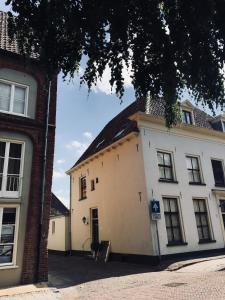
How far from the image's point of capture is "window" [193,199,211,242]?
15.9 meters

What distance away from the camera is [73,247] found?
21391 mm

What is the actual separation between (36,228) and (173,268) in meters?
6.07

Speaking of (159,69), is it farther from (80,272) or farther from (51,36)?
(80,272)

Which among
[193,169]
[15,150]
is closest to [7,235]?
[15,150]

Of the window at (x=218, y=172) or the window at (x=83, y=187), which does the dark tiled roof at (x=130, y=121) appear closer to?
the window at (x=83, y=187)

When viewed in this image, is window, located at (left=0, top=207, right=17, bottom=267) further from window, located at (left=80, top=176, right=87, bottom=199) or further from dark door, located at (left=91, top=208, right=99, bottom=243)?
window, located at (left=80, top=176, right=87, bottom=199)

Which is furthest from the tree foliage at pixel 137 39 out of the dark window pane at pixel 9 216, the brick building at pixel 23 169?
the dark window pane at pixel 9 216

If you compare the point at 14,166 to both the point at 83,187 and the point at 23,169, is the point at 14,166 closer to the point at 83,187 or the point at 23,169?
the point at 23,169

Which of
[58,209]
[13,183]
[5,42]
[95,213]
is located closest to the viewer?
[13,183]

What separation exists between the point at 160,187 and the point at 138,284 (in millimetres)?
6462

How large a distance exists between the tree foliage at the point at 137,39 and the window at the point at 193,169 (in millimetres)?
11732

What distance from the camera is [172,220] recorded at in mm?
15117

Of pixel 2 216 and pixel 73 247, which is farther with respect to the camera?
pixel 73 247

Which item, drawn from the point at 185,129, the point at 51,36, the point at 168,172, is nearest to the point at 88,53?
the point at 51,36
